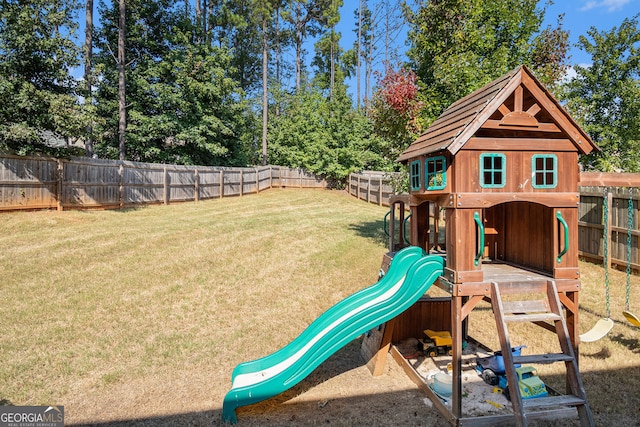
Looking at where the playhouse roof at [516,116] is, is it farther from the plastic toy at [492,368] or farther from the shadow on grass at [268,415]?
the shadow on grass at [268,415]

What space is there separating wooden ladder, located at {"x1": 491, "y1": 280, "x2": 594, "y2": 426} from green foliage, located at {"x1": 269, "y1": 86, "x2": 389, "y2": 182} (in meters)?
27.1

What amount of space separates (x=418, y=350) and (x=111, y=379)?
16.5 ft

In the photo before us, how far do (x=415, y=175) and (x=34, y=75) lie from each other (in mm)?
15503

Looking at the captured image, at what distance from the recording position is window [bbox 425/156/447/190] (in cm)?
532

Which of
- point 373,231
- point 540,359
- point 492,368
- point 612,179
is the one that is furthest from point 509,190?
point 373,231

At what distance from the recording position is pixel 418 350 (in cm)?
706

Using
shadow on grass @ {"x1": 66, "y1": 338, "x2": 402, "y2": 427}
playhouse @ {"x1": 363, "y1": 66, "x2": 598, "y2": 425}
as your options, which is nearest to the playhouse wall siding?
playhouse @ {"x1": 363, "y1": 66, "x2": 598, "y2": 425}

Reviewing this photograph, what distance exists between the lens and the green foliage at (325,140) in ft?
106

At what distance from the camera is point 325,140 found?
109 ft

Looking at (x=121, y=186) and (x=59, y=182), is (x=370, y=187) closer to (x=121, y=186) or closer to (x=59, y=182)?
(x=121, y=186)

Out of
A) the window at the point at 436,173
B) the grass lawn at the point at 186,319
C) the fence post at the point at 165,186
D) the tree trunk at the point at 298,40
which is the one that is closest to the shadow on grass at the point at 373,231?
the grass lawn at the point at 186,319

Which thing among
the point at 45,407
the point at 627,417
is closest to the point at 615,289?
the point at 627,417

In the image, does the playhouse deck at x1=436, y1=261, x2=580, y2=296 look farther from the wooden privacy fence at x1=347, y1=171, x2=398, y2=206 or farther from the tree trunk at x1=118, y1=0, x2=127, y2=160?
the tree trunk at x1=118, y1=0, x2=127, y2=160

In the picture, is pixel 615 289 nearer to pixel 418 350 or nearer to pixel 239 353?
pixel 418 350
